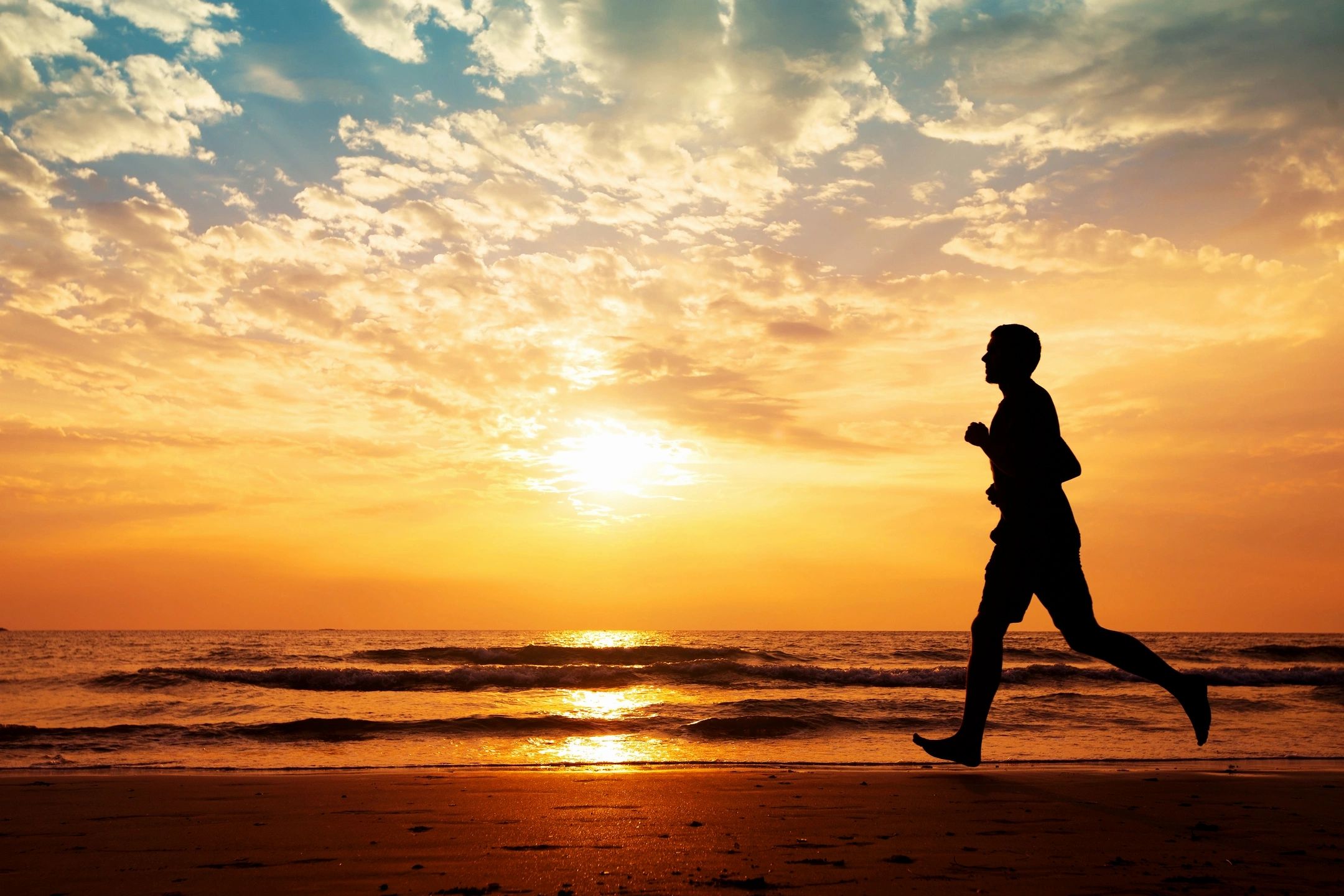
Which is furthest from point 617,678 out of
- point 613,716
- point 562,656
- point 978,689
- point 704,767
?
point 978,689

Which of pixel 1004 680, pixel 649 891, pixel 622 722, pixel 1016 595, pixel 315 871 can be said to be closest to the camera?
pixel 649 891

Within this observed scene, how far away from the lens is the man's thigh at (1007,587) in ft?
16.3

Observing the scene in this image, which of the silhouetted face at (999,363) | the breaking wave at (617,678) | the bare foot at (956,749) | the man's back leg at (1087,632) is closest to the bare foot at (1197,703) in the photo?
the man's back leg at (1087,632)

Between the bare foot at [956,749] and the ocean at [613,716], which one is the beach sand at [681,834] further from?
the ocean at [613,716]

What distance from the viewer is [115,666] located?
25031mm

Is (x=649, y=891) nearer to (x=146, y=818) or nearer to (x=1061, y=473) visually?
(x=1061, y=473)

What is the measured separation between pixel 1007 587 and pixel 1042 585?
0.19 m

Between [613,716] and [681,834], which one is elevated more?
[681,834]

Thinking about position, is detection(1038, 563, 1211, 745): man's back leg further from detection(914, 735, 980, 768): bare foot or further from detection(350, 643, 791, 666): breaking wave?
detection(350, 643, 791, 666): breaking wave

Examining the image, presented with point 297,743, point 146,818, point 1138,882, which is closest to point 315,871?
point 146,818

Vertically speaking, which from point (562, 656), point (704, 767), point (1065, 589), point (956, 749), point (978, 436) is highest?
point (978, 436)

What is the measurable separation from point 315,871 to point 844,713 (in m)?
9.95

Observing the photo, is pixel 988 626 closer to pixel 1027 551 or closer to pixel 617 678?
pixel 1027 551

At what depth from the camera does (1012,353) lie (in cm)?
520
